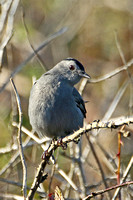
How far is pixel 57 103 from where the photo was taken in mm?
5543

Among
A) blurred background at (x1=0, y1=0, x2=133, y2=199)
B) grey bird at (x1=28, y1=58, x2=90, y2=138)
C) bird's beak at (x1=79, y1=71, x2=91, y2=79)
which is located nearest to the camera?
grey bird at (x1=28, y1=58, x2=90, y2=138)

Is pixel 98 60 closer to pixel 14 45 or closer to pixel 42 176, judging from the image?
pixel 14 45

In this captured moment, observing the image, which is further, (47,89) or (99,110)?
(99,110)

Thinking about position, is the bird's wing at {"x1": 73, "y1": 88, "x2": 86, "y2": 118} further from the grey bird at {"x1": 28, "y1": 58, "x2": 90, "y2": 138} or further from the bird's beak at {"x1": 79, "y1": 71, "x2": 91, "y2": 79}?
the bird's beak at {"x1": 79, "y1": 71, "x2": 91, "y2": 79}

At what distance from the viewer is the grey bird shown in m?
5.49

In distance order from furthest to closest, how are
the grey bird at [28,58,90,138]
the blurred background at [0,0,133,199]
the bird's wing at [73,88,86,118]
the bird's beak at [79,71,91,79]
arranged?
the blurred background at [0,0,133,199] → the bird's wing at [73,88,86,118] → the bird's beak at [79,71,91,79] → the grey bird at [28,58,90,138]

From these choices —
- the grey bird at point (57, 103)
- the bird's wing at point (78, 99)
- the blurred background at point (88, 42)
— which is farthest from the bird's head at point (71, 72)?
the blurred background at point (88, 42)

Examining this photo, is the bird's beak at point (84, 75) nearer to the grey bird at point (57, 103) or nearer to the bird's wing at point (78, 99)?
the grey bird at point (57, 103)

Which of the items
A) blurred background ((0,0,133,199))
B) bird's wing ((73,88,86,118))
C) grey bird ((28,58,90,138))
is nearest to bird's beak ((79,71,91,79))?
grey bird ((28,58,90,138))

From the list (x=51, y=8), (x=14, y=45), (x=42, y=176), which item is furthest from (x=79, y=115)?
(x=51, y=8)

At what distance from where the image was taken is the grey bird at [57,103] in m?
5.49

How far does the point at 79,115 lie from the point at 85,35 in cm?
625

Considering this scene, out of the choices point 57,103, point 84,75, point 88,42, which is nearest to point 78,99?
point 84,75

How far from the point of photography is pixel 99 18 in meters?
11.8
